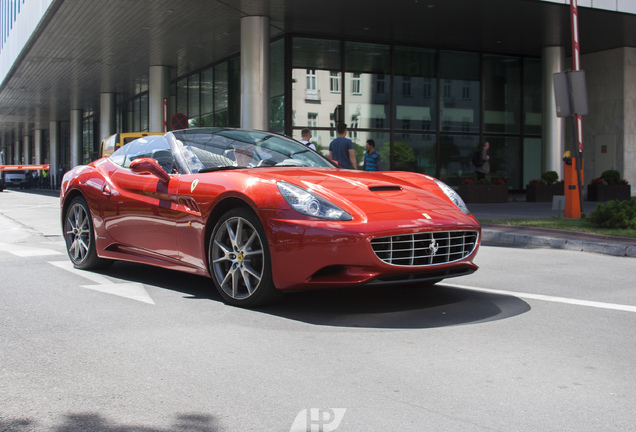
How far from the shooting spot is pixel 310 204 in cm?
464

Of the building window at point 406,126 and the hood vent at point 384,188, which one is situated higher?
the building window at point 406,126

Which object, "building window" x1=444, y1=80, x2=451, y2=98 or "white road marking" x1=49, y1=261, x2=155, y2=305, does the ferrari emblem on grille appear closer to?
"white road marking" x1=49, y1=261, x2=155, y2=305

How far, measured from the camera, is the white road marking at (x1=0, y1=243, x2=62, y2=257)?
8.38 m

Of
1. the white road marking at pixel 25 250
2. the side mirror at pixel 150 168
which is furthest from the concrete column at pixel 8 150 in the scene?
the side mirror at pixel 150 168

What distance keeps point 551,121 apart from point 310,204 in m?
21.1

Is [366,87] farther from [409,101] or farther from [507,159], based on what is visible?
[507,159]

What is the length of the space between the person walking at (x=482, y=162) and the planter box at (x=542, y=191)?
4.93ft

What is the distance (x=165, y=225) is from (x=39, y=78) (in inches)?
1286

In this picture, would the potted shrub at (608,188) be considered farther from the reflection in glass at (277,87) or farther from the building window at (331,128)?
the reflection in glass at (277,87)

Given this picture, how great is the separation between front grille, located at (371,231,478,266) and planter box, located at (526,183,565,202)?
18.0 m

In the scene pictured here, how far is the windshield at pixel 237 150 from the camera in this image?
5.61 metres

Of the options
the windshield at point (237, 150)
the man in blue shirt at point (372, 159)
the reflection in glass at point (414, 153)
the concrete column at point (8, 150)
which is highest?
the concrete column at point (8, 150)

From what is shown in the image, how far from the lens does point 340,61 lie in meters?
23.0

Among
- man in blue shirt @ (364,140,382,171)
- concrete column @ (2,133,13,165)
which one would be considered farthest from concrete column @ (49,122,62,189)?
man in blue shirt @ (364,140,382,171)
